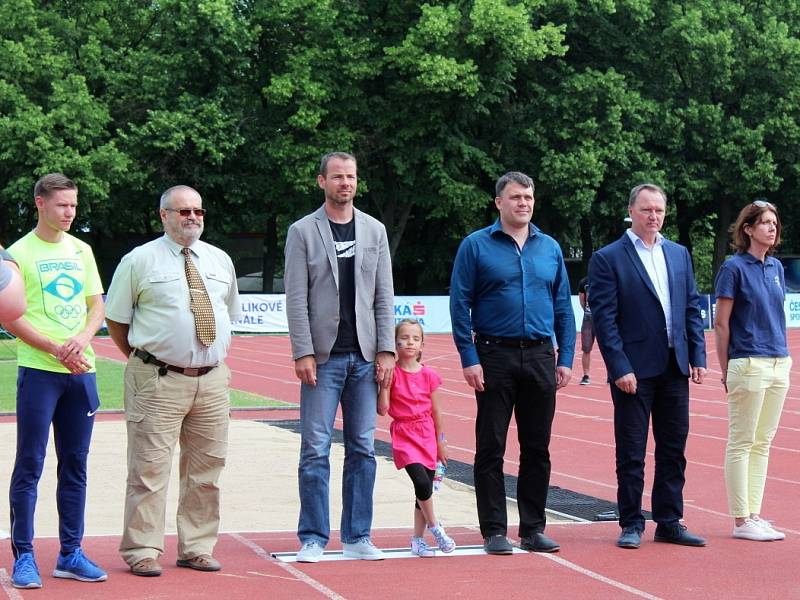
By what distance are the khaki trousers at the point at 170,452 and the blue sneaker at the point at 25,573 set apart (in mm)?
473

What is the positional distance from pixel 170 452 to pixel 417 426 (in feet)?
4.55

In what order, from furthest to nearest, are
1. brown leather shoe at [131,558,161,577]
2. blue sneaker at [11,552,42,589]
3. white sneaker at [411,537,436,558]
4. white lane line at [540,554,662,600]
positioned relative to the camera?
white sneaker at [411,537,436,558] < brown leather shoe at [131,558,161,577] < white lane line at [540,554,662,600] < blue sneaker at [11,552,42,589]

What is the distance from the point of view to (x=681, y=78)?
146 feet

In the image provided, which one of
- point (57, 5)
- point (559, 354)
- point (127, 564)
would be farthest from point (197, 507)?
point (57, 5)

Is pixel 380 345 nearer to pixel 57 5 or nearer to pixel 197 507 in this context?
pixel 197 507

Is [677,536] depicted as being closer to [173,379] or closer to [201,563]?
[201,563]

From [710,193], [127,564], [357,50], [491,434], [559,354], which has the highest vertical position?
[357,50]

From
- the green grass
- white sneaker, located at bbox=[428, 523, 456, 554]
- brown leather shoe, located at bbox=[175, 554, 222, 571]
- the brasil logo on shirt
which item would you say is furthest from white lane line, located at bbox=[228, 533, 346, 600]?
the green grass

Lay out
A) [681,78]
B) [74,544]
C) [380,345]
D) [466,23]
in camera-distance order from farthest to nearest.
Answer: [681,78] → [466,23] → [380,345] → [74,544]

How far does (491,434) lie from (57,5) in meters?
37.5

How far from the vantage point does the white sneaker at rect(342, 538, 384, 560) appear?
681 centimetres

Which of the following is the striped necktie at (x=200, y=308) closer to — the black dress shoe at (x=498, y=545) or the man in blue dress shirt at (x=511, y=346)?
the man in blue dress shirt at (x=511, y=346)

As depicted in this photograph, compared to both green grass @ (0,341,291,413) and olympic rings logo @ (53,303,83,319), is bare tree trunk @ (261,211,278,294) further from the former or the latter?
olympic rings logo @ (53,303,83,319)

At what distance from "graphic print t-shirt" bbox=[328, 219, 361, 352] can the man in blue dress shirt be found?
2.10 feet
